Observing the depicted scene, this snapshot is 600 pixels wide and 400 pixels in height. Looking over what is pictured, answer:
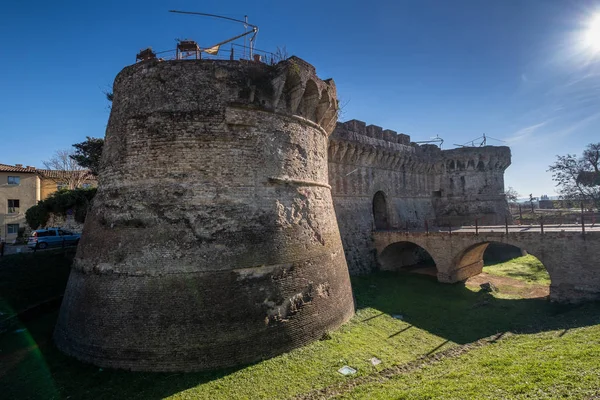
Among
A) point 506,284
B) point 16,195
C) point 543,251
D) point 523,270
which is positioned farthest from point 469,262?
point 16,195

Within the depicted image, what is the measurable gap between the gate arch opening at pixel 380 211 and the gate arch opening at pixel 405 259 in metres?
2.10

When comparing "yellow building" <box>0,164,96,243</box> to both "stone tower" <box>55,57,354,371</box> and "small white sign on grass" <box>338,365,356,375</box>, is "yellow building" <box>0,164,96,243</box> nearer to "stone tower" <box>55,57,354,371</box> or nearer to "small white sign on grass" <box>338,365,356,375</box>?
"stone tower" <box>55,57,354,371</box>

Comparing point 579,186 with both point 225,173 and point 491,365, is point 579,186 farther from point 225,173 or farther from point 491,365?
point 225,173

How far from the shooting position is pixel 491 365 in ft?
26.0

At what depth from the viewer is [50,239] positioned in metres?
17.5

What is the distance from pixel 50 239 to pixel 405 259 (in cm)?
2151

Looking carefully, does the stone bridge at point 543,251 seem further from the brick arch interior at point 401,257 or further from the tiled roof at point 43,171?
the tiled roof at point 43,171

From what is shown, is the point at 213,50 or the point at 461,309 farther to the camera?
the point at 461,309

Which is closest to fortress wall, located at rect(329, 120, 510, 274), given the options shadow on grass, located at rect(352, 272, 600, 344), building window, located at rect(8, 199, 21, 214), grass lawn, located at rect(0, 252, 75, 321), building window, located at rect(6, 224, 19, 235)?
shadow on grass, located at rect(352, 272, 600, 344)

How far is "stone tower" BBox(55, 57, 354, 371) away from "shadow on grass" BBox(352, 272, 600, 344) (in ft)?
13.4

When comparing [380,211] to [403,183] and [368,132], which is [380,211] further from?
[368,132]

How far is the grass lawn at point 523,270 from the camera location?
746 inches

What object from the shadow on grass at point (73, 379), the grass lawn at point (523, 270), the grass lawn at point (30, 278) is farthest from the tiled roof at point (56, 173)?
the grass lawn at point (523, 270)

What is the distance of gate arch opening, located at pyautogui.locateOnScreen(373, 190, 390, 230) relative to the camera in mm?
23164
